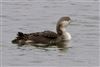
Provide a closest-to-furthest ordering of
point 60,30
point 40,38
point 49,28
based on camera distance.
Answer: point 40,38
point 60,30
point 49,28

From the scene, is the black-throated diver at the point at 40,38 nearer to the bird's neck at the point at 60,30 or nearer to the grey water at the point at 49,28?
the grey water at the point at 49,28

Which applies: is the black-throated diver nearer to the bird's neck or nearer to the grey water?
the grey water

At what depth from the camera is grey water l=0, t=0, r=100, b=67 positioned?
16.4 meters

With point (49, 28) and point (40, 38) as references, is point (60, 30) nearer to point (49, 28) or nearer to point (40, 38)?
point (49, 28)

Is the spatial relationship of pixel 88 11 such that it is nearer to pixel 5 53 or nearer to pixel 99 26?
pixel 99 26

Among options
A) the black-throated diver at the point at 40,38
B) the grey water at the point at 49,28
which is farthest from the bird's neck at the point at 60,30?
the black-throated diver at the point at 40,38

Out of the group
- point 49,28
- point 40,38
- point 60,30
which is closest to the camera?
point 40,38

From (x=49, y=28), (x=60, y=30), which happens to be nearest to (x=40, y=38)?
(x=60, y=30)

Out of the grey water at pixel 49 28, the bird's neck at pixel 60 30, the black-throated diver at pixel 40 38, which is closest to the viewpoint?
the grey water at pixel 49 28

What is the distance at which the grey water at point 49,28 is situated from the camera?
16.4 m

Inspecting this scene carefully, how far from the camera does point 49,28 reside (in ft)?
68.3

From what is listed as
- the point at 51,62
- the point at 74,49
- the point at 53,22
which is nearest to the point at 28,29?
the point at 53,22

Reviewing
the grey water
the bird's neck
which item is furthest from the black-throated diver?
the bird's neck

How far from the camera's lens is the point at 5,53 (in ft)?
55.8
